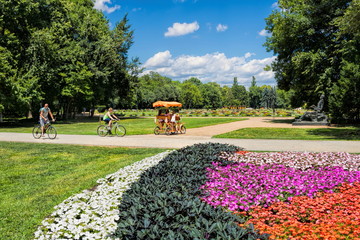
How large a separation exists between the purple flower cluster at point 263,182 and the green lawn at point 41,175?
2822 millimetres

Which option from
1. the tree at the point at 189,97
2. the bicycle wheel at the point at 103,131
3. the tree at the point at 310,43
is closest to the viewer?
the bicycle wheel at the point at 103,131

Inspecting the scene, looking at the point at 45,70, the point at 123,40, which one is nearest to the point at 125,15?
the point at 123,40

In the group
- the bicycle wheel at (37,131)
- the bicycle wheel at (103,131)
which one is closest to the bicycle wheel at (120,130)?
the bicycle wheel at (103,131)

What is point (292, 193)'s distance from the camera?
201 inches

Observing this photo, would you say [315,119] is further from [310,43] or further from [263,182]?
[263,182]

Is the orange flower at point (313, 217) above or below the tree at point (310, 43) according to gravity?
below

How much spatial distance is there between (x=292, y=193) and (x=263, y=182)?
2.09 feet

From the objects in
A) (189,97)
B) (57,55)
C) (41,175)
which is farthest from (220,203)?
(189,97)

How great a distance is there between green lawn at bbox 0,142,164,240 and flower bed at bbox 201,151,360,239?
112 inches

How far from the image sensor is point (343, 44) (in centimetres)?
2383

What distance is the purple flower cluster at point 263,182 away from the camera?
4.75 m

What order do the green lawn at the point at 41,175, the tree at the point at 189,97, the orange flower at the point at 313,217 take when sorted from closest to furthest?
the orange flower at the point at 313,217
the green lawn at the point at 41,175
the tree at the point at 189,97

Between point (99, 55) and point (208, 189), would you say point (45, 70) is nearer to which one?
point (99, 55)

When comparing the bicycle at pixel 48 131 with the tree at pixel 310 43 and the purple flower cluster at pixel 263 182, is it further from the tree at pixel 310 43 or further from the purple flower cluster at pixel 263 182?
the tree at pixel 310 43
